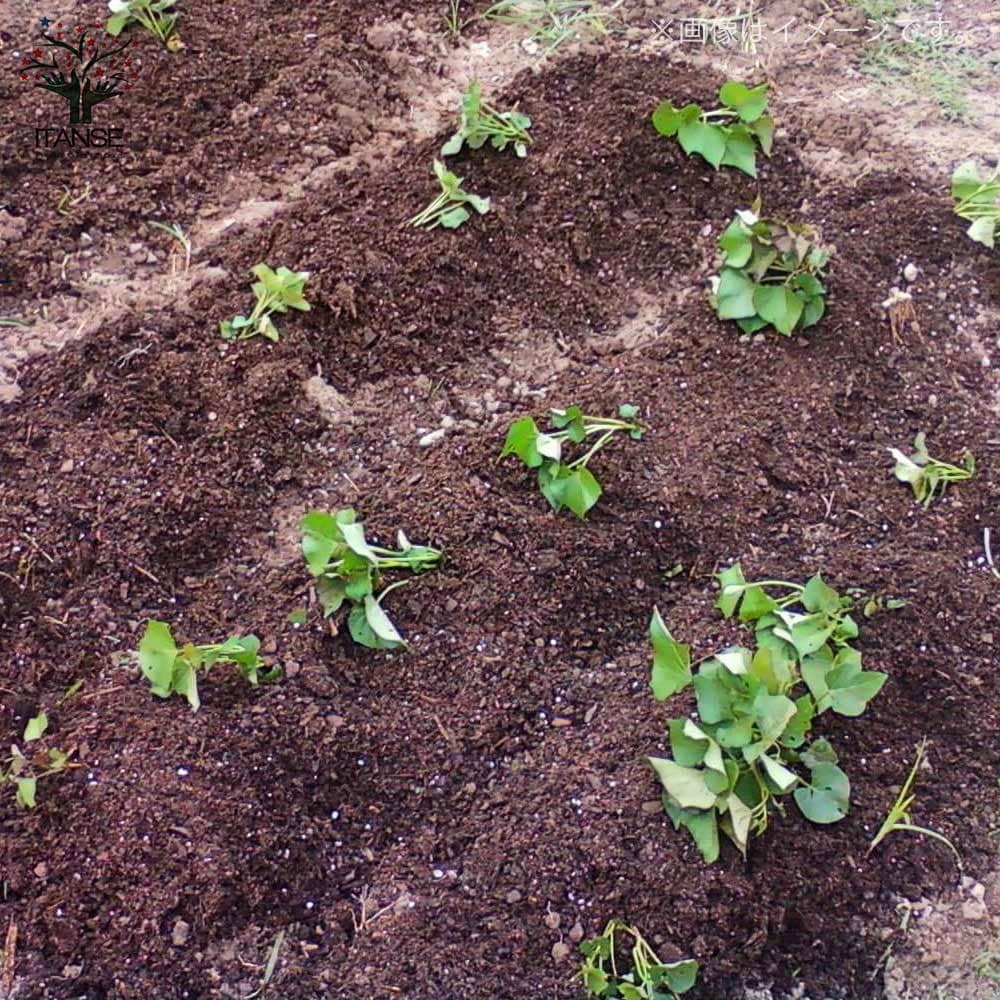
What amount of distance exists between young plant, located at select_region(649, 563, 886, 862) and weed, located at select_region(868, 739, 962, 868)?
0.31 ft

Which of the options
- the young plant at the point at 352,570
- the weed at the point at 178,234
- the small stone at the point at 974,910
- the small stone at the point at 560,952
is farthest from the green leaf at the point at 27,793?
the small stone at the point at 974,910

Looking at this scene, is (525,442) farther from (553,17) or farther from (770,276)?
(553,17)

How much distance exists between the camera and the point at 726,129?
2.99 metres

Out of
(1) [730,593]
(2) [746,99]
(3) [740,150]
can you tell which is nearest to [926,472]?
(1) [730,593]

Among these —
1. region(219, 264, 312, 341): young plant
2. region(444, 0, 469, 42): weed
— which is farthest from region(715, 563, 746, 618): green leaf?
region(444, 0, 469, 42): weed

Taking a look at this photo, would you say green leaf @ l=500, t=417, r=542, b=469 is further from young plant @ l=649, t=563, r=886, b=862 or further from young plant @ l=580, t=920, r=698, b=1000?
young plant @ l=580, t=920, r=698, b=1000

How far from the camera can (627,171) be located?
300 centimetres

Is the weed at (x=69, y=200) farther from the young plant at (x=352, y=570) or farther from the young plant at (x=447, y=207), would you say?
the young plant at (x=352, y=570)

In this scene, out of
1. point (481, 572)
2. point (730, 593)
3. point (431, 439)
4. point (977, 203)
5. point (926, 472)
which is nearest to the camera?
point (730, 593)

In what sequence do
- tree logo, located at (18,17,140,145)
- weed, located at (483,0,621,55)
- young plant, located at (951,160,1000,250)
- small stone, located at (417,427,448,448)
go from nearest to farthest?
small stone, located at (417,427,448,448)
young plant, located at (951,160,1000,250)
tree logo, located at (18,17,140,145)
weed, located at (483,0,621,55)

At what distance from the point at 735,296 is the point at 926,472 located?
618mm

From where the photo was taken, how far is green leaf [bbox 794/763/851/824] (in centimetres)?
202

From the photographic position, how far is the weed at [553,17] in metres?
3.44

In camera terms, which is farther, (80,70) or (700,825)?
(80,70)
